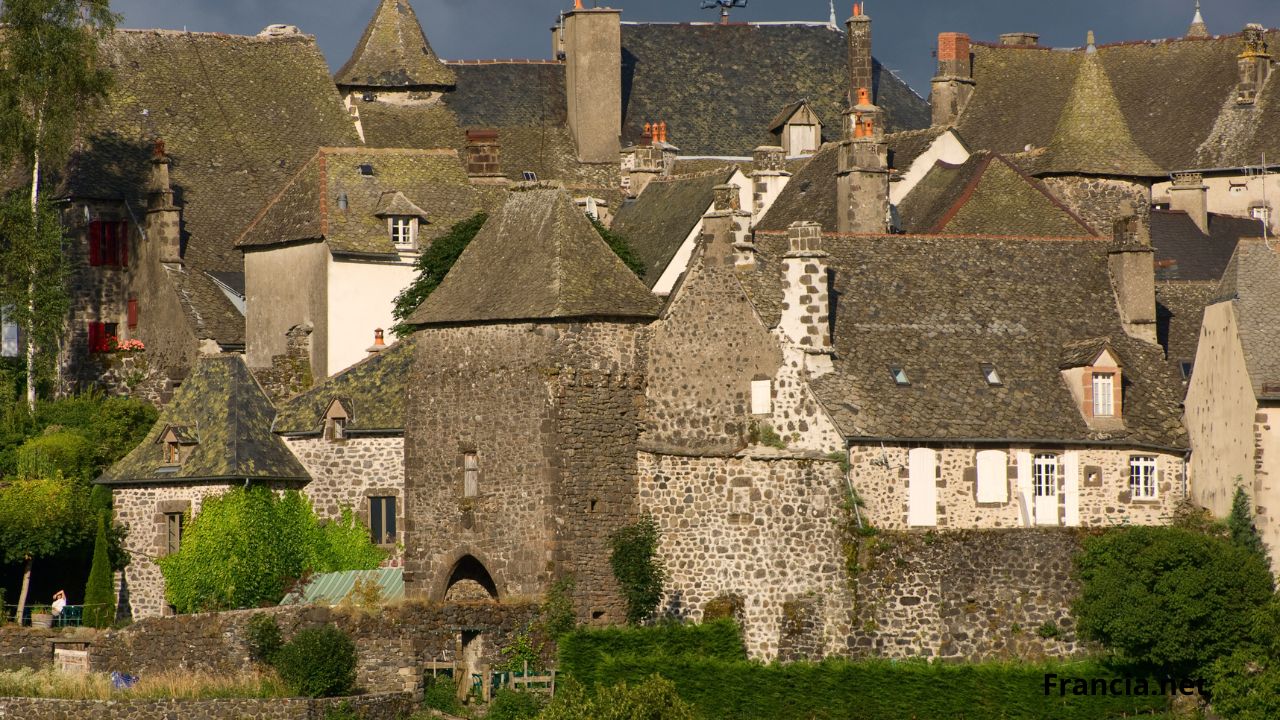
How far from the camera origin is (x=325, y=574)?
192ft

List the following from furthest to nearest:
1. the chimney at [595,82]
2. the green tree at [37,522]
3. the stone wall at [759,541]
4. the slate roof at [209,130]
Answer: the chimney at [595,82]
the slate roof at [209,130]
the green tree at [37,522]
the stone wall at [759,541]

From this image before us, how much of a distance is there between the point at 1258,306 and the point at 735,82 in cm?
3713

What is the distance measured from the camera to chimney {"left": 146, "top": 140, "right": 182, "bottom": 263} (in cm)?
7269

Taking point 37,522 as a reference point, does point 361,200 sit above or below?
above

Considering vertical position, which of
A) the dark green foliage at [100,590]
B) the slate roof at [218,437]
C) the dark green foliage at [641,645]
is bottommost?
the dark green foliage at [641,645]

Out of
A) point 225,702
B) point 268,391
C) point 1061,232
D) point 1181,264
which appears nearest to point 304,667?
point 225,702

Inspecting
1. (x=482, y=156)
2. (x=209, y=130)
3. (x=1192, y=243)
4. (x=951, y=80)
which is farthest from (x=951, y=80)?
(x=209, y=130)

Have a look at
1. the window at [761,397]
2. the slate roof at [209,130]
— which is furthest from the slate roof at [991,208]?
the slate roof at [209,130]

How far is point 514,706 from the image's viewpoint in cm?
5112

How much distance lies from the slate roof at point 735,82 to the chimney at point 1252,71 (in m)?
11.0

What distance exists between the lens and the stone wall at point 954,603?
171 ft

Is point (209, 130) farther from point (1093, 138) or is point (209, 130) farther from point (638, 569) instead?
point (638, 569)

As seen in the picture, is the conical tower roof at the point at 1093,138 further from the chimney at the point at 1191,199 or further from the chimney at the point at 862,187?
the chimney at the point at 862,187

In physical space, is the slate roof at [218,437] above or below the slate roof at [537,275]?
below
